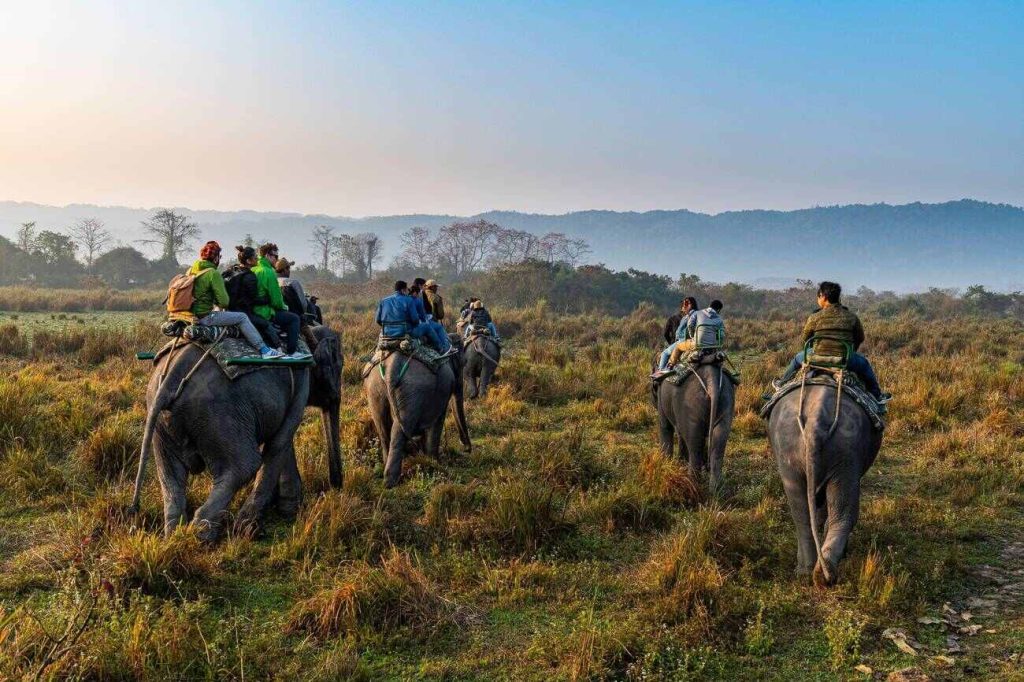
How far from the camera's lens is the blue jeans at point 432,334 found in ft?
27.9

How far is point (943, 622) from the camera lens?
17.0 feet

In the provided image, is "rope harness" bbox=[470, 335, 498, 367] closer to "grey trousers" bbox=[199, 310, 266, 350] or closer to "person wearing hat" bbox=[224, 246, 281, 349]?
"person wearing hat" bbox=[224, 246, 281, 349]

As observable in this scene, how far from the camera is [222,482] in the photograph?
6.00 meters

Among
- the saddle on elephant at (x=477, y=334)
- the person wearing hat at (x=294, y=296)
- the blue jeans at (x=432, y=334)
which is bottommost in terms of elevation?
the saddle on elephant at (x=477, y=334)

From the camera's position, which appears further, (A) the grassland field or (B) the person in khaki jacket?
(B) the person in khaki jacket

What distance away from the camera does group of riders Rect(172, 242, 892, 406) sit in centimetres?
607

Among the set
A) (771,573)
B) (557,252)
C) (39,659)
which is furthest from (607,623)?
(557,252)

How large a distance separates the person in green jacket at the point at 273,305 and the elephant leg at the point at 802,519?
14.6 feet

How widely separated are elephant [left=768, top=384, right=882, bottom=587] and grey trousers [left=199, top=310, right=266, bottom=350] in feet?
14.7

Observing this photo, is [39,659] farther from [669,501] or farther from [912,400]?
[912,400]

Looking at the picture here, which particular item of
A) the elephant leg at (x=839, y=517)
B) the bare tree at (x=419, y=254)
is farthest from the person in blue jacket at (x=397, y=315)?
the bare tree at (x=419, y=254)

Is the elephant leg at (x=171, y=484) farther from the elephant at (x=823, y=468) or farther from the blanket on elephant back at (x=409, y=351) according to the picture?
the elephant at (x=823, y=468)

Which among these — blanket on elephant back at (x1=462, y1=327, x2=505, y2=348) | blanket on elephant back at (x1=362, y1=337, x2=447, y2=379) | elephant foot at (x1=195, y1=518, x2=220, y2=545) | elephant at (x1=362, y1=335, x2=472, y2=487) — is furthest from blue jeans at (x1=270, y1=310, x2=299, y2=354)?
blanket on elephant back at (x1=462, y1=327, x2=505, y2=348)

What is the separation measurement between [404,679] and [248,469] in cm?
249
